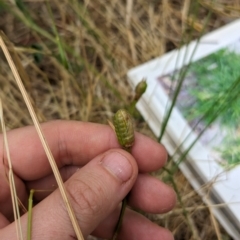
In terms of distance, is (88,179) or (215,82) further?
Result: (215,82)

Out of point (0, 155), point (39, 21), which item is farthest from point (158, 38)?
point (0, 155)

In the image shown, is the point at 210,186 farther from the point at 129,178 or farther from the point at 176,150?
the point at 129,178

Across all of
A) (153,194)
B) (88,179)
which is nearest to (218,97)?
(153,194)

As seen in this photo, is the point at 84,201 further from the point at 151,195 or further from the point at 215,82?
the point at 215,82

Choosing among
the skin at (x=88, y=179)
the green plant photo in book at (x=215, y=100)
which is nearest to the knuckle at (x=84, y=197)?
the skin at (x=88, y=179)

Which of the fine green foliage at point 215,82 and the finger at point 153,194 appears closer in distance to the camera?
the finger at point 153,194

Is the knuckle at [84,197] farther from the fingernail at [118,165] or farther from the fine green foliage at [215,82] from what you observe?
the fine green foliage at [215,82]
